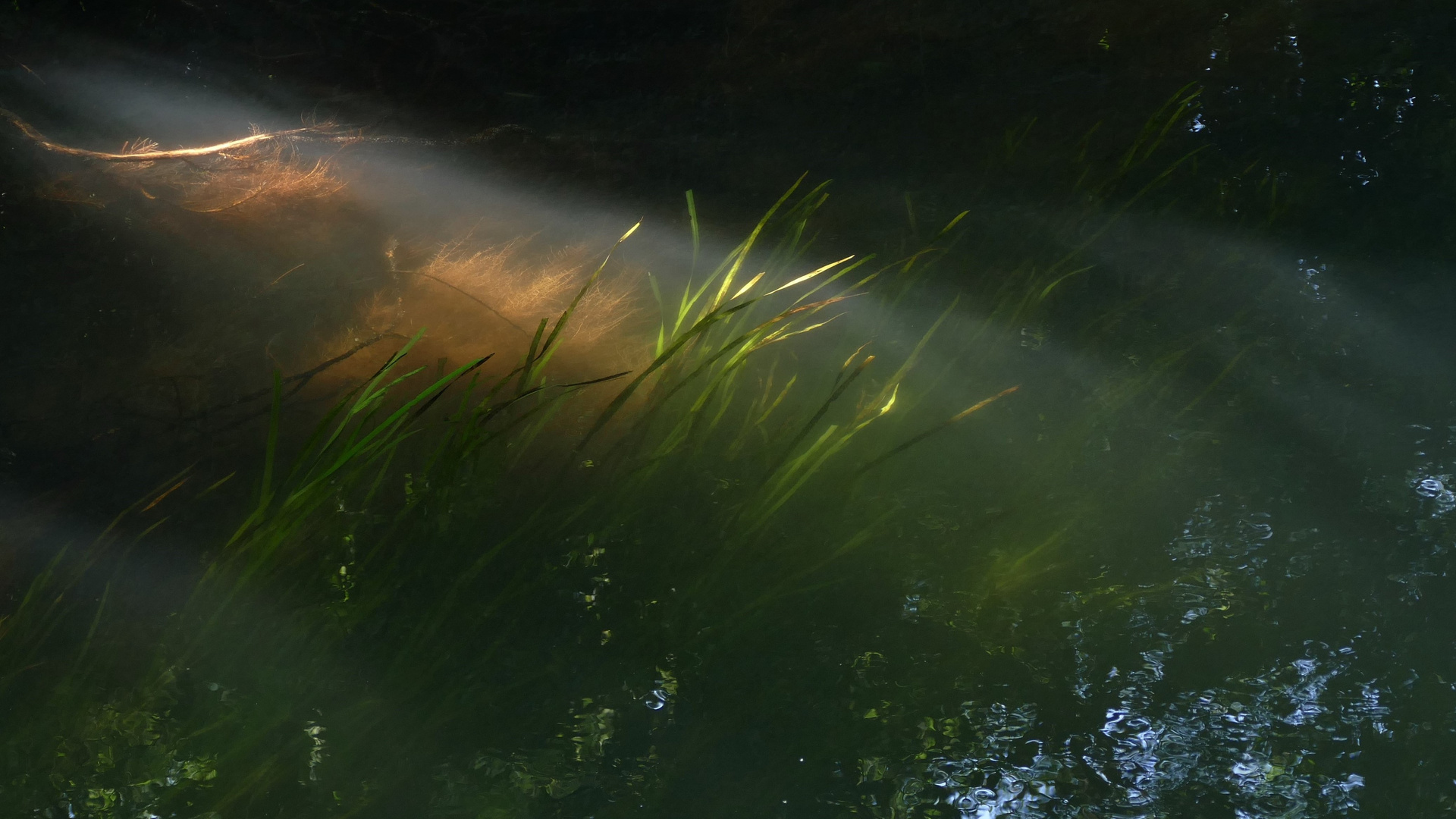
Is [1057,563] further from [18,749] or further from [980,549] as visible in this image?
[18,749]

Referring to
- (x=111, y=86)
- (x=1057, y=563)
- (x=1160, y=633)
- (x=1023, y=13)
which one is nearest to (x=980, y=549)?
(x=1057, y=563)

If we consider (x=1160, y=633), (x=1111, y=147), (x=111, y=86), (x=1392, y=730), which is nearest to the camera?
(x=1392, y=730)

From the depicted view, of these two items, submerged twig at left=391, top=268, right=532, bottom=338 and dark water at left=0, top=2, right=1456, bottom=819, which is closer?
dark water at left=0, top=2, right=1456, bottom=819

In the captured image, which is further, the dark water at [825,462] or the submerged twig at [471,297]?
the submerged twig at [471,297]

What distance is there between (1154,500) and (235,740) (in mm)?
1193

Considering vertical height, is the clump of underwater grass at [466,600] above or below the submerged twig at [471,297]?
below

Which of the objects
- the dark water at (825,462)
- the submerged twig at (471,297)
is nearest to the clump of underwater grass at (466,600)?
the dark water at (825,462)

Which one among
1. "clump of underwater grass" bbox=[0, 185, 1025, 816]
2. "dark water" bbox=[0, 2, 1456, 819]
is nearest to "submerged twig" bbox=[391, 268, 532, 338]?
"dark water" bbox=[0, 2, 1456, 819]

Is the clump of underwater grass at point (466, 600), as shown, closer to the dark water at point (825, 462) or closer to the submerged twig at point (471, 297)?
the dark water at point (825, 462)

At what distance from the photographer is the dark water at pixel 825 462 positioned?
0.98m

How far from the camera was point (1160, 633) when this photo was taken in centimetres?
107

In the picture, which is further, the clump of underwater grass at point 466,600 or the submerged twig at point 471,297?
the submerged twig at point 471,297

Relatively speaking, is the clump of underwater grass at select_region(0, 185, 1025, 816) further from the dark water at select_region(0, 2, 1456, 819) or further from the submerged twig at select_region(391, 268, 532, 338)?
the submerged twig at select_region(391, 268, 532, 338)

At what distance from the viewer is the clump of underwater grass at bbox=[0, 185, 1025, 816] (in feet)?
3.22
